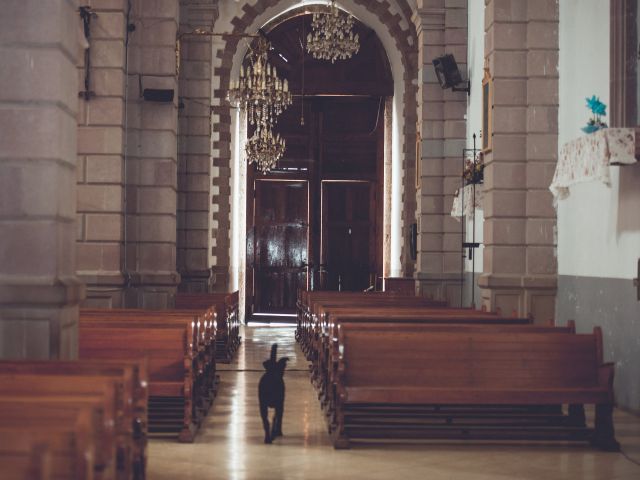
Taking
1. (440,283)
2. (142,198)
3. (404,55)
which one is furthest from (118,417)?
(404,55)

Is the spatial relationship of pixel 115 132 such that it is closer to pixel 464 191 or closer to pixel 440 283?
pixel 464 191

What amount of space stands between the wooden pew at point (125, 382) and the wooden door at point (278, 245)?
62.2 feet

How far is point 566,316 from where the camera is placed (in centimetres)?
1196

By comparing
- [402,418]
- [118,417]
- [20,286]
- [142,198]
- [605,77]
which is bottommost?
[402,418]

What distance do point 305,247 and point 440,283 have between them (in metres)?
8.07

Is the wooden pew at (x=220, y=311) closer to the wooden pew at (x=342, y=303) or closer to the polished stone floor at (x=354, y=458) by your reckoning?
the wooden pew at (x=342, y=303)

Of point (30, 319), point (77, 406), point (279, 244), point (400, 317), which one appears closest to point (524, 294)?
point (400, 317)

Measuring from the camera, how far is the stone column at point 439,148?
56.2 feet

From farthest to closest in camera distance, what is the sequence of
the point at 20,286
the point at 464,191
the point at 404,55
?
1. the point at 404,55
2. the point at 464,191
3. the point at 20,286

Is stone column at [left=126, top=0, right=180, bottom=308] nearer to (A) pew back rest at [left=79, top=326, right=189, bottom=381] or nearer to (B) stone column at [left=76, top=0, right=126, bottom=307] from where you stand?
(B) stone column at [left=76, top=0, right=126, bottom=307]

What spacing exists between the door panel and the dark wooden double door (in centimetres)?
2

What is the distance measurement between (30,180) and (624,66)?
5405 mm

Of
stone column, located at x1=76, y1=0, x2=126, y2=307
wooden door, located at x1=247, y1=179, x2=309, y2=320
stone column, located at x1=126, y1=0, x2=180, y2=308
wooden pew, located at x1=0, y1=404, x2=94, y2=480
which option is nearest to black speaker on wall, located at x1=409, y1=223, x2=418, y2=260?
wooden door, located at x1=247, y1=179, x2=309, y2=320

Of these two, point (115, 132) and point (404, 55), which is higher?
point (404, 55)
